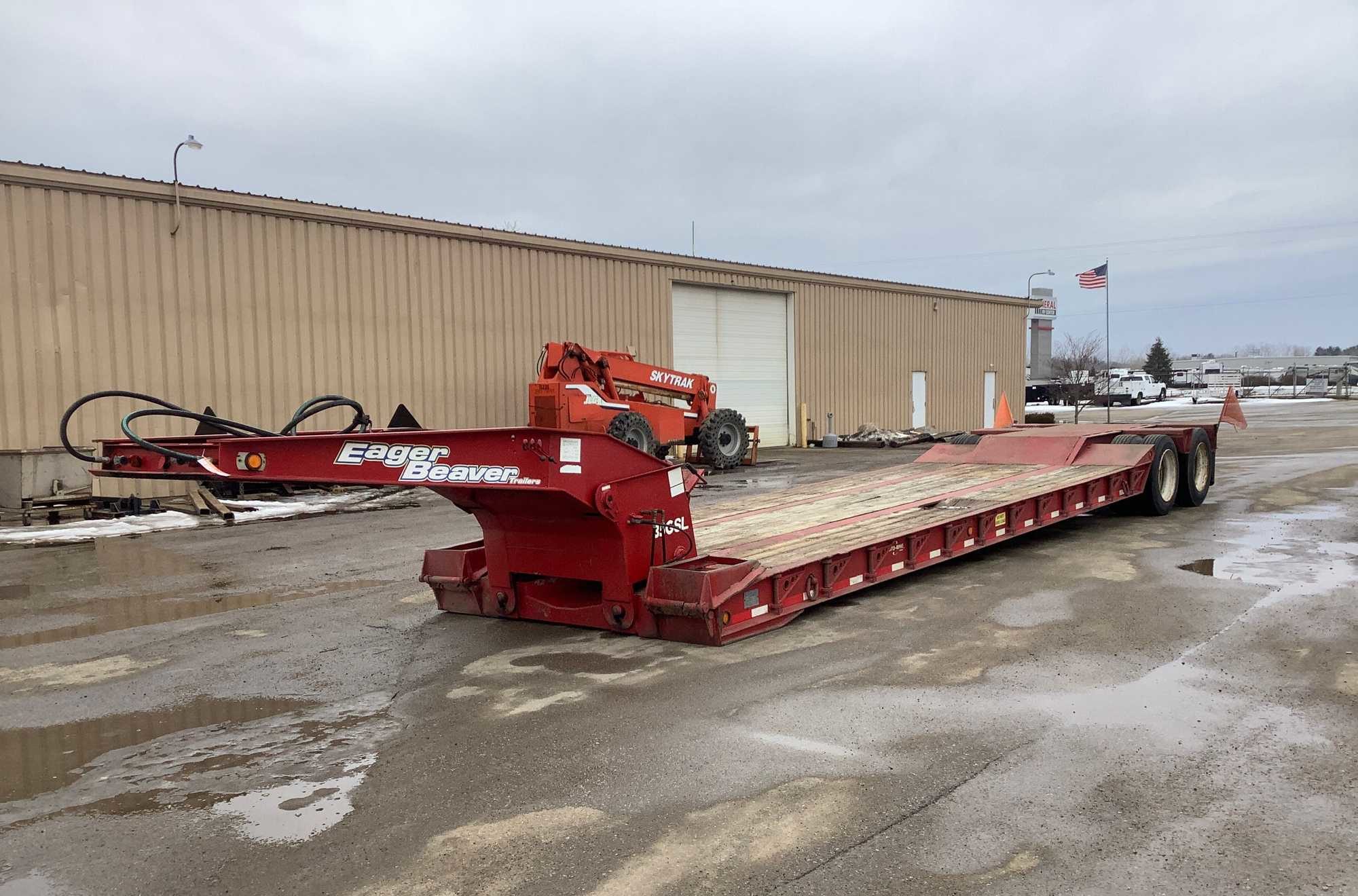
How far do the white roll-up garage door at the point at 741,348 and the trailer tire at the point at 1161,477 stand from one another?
13491mm

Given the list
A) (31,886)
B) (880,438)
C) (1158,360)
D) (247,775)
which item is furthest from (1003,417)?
(1158,360)

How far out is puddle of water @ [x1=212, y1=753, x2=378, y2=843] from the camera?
3.69m

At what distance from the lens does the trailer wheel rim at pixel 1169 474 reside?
11500 mm

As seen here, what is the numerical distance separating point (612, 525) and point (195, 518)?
9.63 m

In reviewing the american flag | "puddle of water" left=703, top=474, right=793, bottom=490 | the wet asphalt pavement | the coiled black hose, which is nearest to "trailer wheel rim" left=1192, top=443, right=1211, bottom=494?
the wet asphalt pavement

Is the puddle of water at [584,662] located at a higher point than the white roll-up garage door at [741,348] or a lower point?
lower

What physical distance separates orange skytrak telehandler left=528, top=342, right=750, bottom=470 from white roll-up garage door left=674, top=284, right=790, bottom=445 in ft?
11.3

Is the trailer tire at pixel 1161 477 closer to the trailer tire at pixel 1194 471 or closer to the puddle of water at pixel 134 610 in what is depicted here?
the trailer tire at pixel 1194 471

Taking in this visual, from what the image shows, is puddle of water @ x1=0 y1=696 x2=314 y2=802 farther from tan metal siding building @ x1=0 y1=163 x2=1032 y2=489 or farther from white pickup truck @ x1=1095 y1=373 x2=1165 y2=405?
white pickup truck @ x1=1095 y1=373 x2=1165 y2=405

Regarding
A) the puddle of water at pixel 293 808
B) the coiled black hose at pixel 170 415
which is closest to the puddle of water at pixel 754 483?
the coiled black hose at pixel 170 415

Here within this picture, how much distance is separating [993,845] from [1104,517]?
9.05 m

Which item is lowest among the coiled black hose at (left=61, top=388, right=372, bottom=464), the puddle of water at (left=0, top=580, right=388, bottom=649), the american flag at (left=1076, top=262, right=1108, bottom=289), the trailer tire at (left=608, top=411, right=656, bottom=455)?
the puddle of water at (left=0, top=580, right=388, bottom=649)

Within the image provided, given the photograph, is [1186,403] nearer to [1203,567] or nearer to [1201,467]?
[1201,467]

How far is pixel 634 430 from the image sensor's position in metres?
17.5
